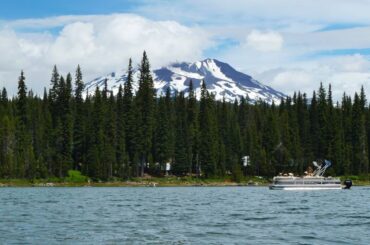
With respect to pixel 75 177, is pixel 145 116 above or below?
above

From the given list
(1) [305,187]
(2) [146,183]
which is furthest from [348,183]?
(2) [146,183]

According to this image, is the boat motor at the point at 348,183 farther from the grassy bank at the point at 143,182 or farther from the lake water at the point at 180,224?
the lake water at the point at 180,224

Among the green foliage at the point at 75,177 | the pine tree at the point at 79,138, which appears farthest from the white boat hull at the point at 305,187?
the pine tree at the point at 79,138

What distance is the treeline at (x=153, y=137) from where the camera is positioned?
6161 inches

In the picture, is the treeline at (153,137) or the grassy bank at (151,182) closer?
the grassy bank at (151,182)

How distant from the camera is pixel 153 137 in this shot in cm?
17338

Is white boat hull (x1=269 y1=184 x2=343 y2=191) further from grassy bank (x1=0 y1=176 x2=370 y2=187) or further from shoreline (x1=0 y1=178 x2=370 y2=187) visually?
grassy bank (x1=0 y1=176 x2=370 y2=187)

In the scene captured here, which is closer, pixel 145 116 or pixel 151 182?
pixel 151 182

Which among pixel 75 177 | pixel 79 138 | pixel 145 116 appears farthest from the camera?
pixel 145 116

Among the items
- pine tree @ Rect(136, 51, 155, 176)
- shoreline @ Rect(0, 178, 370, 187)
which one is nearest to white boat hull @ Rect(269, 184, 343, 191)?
shoreline @ Rect(0, 178, 370, 187)

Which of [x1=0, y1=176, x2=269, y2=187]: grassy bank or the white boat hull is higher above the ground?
[x1=0, y1=176, x2=269, y2=187]: grassy bank

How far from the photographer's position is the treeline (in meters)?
156

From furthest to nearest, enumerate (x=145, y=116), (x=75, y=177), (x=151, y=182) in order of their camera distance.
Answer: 1. (x=145, y=116)
2. (x=151, y=182)
3. (x=75, y=177)

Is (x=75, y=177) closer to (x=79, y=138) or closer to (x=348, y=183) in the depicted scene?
(x=79, y=138)
